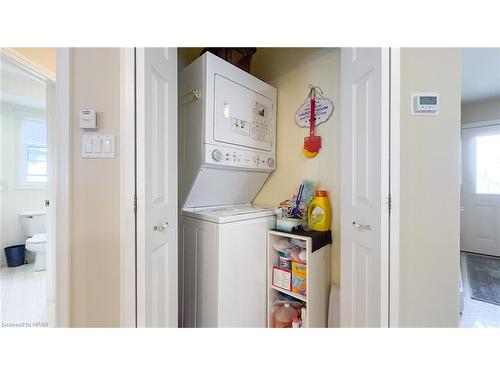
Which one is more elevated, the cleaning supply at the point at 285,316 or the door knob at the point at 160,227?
the door knob at the point at 160,227

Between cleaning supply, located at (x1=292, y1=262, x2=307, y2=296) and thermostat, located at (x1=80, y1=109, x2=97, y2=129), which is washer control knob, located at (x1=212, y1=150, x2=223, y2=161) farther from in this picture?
cleaning supply, located at (x1=292, y1=262, x2=307, y2=296)

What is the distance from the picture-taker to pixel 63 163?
3.00 ft

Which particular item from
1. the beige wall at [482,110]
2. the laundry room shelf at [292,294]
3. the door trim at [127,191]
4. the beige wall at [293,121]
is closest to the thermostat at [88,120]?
the door trim at [127,191]

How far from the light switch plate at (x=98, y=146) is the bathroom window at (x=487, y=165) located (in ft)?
15.3

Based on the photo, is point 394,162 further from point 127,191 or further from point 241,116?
point 127,191

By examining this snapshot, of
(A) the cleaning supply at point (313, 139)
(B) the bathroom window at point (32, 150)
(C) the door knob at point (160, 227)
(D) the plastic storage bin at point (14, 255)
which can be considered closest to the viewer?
(C) the door knob at point (160, 227)

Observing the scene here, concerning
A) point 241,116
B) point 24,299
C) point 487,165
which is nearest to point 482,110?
point 487,165

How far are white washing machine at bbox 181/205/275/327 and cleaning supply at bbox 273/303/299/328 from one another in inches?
3.9

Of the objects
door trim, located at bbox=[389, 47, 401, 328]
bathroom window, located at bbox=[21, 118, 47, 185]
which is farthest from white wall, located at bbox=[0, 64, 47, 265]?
door trim, located at bbox=[389, 47, 401, 328]

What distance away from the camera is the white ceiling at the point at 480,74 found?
1.96m

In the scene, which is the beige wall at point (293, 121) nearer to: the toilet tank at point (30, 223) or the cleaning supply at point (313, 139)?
the cleaning supply at point (313, 139)

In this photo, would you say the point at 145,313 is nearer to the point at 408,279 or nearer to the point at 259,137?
the point at 408,279
